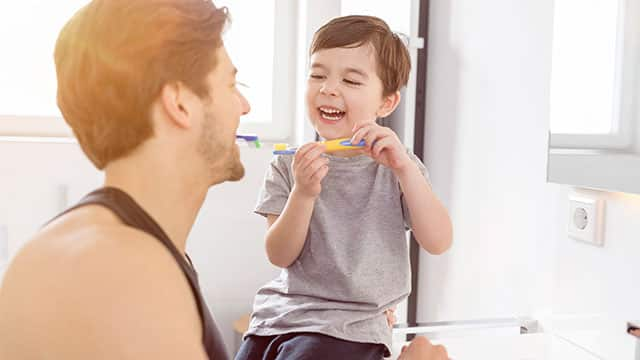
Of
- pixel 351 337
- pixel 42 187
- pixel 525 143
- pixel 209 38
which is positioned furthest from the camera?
pixel 42 187

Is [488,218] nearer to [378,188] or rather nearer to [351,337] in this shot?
[378,188]

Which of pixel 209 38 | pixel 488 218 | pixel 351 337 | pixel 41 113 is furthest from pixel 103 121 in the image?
pixel 41 113

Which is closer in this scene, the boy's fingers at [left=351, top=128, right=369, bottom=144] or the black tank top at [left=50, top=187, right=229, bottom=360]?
the black tank top at [left=50, top=187, right=229, bottom=360]

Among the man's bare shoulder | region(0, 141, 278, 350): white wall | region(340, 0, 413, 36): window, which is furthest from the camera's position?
region(0, 141, 278, 350): white wall

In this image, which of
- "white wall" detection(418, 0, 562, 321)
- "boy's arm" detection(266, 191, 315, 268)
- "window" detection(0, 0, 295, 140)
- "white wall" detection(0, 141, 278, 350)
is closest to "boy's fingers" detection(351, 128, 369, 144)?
"boy's arm" detection(266, 191, 315, 268)

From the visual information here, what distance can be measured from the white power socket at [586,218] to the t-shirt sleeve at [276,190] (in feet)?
1.50

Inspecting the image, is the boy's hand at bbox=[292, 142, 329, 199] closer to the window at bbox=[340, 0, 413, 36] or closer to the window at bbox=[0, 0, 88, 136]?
the window at bbox=[340, 0, 413, 36]

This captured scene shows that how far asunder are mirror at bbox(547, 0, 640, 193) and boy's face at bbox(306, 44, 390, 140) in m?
0.31

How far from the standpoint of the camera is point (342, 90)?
1094 millimetres

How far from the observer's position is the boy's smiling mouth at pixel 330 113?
3.63 ft

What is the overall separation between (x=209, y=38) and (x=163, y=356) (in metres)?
0.26

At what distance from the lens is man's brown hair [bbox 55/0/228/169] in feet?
1.78

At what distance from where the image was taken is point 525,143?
1.29 metres

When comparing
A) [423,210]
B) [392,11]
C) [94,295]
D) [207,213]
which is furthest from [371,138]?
[207,213]
